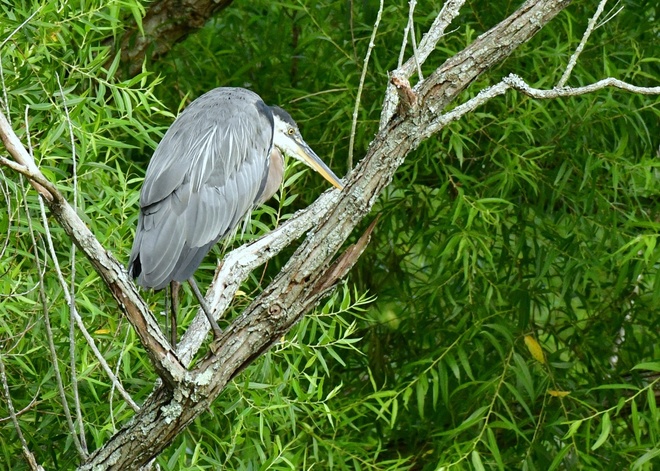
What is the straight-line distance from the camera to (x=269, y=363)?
7.90ft

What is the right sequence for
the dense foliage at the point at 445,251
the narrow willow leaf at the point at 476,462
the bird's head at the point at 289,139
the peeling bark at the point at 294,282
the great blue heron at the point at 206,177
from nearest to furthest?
1. the peeling bark at the point at 294,282
2. the great blue heron at the point at 206,177
3. the dense foliage at the point at 445,251
4. the narrow willow leaf at the point at 476,462
5. the bird's head at the point at 289,139

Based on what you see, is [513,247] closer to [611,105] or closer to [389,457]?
[611,105]

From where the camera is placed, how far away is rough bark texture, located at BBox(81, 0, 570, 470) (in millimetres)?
1659

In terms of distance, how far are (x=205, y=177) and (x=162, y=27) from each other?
1.03 meters

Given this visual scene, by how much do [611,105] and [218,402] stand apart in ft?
4.65

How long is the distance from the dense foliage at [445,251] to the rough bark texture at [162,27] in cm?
6

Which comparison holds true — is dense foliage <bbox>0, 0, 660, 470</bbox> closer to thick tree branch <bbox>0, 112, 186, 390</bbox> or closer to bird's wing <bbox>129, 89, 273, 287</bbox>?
bird's wing <bbox>129, 89, 273, 287</bbox>

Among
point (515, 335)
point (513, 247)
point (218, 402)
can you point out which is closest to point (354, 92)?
point (513, 247)

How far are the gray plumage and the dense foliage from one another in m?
0.10

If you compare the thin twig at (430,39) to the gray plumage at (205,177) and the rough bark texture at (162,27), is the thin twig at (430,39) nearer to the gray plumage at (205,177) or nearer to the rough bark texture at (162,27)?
the gray plumage at (205,177)

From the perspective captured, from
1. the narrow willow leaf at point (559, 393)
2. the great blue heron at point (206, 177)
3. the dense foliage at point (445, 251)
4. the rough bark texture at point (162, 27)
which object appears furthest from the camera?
the rough bark texture at point (162, 27)

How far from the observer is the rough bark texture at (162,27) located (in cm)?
322

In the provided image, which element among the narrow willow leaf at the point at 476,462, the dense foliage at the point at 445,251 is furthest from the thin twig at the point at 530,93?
the narrow willow leaf at the point at 476,462

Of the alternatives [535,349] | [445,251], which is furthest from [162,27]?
[535,349]
